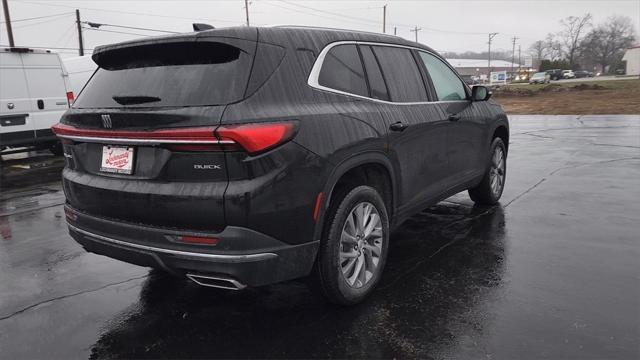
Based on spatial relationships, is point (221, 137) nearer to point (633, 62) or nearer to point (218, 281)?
point (218, 281)

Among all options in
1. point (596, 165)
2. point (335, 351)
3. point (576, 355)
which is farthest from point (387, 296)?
point (596, 165)

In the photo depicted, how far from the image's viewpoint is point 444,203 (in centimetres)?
628

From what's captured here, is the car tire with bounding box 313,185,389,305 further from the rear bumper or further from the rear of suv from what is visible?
the rear bumper

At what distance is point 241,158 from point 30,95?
10475 millimetres

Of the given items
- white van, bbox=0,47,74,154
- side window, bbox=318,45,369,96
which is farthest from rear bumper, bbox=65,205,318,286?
white van, bbox=0,47,74,154

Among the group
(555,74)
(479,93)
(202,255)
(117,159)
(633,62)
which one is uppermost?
(633,62)

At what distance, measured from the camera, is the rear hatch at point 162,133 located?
2617 mm

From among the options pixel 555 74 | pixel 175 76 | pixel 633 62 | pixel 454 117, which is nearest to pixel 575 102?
pixel 454 117

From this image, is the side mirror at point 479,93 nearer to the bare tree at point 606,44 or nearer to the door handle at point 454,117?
the door handle at point 454,117

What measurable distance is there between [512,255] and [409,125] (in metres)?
1.52

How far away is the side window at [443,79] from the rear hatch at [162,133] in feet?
7.46

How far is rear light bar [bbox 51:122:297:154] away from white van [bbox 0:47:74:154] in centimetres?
958

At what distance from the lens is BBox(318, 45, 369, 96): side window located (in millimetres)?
3248

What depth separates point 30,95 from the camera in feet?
36.0
